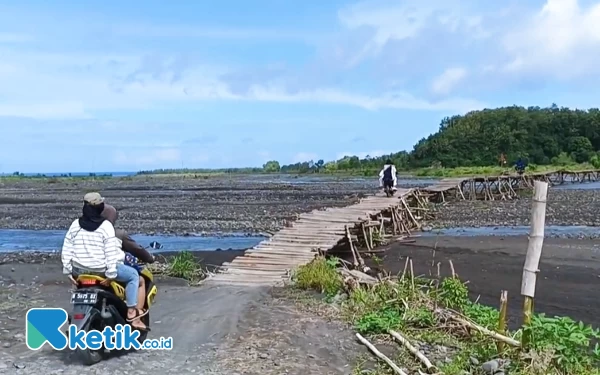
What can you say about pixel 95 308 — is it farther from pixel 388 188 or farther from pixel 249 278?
pixel 388 188

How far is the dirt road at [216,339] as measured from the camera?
20.4ft

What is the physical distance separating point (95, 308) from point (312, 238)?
9.45 metres

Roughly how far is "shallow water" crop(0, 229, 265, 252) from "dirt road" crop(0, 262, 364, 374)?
29.4 ft

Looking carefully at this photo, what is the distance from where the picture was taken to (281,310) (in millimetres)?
8828

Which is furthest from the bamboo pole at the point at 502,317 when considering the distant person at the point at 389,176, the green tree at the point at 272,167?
the green tree at the point at 272,167

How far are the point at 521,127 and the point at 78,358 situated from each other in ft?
284

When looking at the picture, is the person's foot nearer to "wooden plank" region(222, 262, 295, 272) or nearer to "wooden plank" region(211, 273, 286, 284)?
"wooden plank" region(211, 273, 286, 284)

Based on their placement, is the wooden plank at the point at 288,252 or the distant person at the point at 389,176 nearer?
the wooden plank at the point at 288,252

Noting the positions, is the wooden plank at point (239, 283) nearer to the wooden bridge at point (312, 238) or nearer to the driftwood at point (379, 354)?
the wooden bridge at point (312, 238)

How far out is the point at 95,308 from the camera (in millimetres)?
5945

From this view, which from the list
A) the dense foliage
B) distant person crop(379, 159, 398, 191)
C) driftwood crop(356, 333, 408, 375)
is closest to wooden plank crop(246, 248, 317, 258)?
driftwood crop(356, 333, 408, 375)

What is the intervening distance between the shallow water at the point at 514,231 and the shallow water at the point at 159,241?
6.28 meters

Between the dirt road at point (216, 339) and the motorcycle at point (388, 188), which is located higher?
the motorcycle at point (388, 188)

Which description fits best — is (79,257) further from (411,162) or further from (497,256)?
(411,162)
